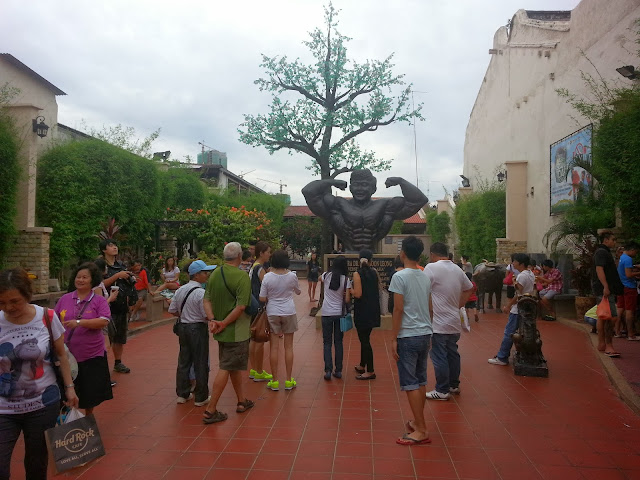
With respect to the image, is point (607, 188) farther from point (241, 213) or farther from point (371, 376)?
point (241, 213)

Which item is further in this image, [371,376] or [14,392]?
[371,376]

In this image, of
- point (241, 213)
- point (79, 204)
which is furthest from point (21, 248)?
point (241, 213)

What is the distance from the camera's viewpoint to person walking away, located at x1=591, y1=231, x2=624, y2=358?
251 inches

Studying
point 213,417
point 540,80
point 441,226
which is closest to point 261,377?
point 213,417

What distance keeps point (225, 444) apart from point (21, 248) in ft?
30.9

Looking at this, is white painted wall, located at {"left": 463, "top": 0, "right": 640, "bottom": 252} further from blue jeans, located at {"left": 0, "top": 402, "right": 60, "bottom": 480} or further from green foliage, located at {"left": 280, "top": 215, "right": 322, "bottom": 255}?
blue jeans, located at {"left": 0, "top": 402, "right": 60, "bottom": 480}

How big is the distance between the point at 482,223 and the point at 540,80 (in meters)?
5.84

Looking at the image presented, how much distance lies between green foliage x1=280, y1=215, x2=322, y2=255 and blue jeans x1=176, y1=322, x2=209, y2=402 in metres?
26.6

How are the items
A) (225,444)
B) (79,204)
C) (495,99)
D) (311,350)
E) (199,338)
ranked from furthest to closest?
(495,99) < (79,204) < (311,350) < (199,338) < (225,444)

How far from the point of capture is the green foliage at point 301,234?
31.8m

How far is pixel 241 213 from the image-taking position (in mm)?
15039

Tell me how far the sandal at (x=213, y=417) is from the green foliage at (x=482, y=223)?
1587cm

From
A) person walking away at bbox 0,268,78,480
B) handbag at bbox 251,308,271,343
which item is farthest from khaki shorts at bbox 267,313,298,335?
person walking away at bbox 0,268,78,480

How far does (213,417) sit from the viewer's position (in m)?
4.50
